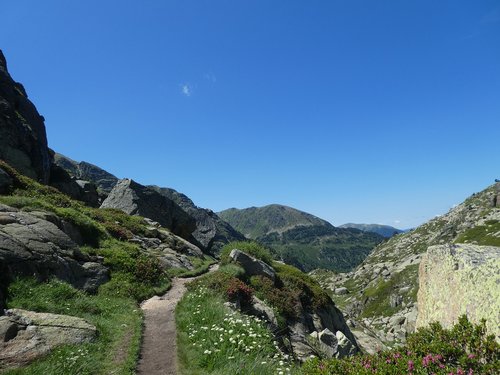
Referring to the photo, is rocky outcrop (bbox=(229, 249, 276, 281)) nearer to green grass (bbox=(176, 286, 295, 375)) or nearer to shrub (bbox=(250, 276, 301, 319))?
shrub (bbox=(250, 276, 301, 319))

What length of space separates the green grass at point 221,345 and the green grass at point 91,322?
6.67 ft

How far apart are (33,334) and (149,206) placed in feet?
161

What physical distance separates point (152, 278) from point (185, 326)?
9845 mm

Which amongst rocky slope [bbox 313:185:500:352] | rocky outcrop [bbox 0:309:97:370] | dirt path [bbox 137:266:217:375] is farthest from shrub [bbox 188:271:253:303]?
rocky slope [bbox 313:185:500:352]

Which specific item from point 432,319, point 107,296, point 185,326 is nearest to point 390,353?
point 432,319

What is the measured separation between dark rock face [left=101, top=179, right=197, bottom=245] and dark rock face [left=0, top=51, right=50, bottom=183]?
37.0ft

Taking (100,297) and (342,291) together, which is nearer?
(100,297)

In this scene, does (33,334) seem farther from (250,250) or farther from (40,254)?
(250,250)

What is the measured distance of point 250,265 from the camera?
86.4 feet

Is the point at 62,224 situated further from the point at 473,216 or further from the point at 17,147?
the point at 473,216

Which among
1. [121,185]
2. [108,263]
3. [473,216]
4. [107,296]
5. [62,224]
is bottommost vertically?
[107,296]

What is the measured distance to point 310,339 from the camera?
20625 millimetres

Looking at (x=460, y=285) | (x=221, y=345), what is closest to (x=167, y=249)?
(x=221, y=345)

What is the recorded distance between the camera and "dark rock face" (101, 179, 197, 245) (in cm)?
5690
